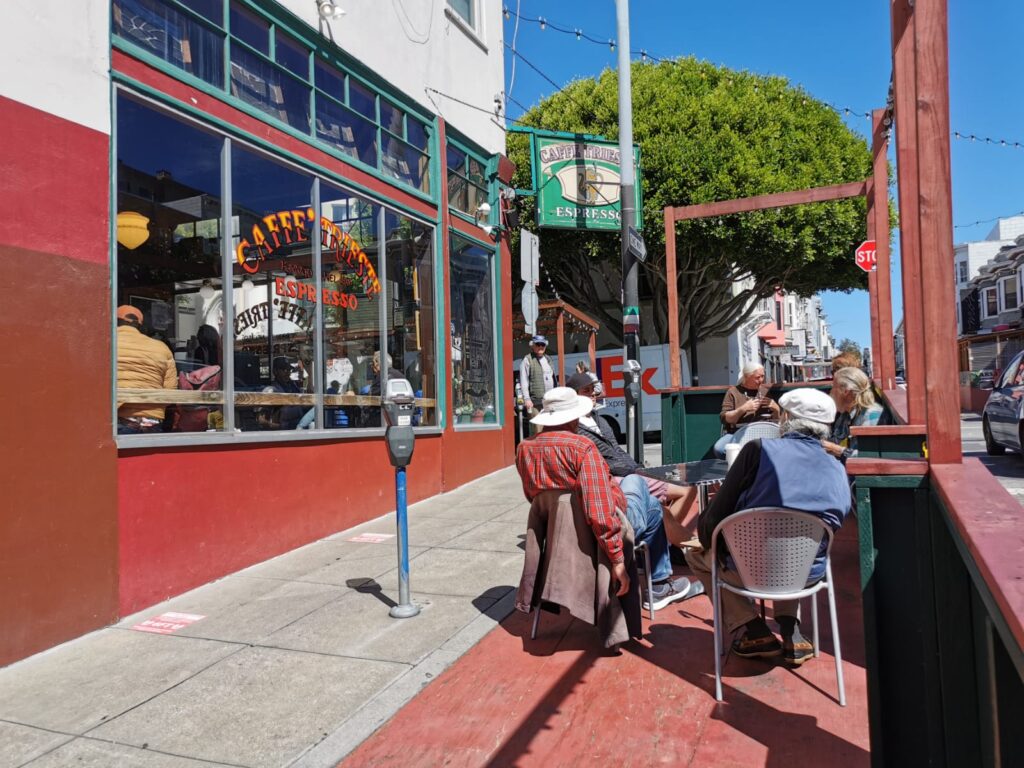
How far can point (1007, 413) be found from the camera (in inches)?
418

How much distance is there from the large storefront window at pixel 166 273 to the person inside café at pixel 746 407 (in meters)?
3.99

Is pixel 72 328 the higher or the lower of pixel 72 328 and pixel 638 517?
the higher

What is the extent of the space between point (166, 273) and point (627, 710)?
14.0 ft

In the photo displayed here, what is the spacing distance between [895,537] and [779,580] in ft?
3.47

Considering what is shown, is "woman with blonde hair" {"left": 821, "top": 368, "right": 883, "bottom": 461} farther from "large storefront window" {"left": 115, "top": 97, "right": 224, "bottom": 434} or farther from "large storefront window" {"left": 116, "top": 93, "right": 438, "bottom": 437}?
"large storefront window" {"left": 115, "top": 97, "right": 224, "bottom": 434}

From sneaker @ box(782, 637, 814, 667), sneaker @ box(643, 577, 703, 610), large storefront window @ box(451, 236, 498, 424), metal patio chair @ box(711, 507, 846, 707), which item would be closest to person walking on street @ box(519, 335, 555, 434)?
large storefront window @ box(451, 236, 498, 424)

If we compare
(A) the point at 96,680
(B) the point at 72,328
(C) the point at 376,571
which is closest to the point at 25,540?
(A) the point at 96,680

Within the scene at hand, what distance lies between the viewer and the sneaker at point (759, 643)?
12.6 feet

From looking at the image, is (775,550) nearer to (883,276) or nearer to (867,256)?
(883,276)

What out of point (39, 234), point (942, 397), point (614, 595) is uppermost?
point (39, 234)

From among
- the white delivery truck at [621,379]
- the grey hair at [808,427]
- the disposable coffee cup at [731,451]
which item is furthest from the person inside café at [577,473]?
the white delivery truck at [621,379]

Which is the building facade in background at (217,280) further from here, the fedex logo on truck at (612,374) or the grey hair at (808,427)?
the fedex logo on truck at (612,374)

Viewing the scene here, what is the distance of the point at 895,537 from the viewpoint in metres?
2.37

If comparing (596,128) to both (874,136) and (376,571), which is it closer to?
(874,136)
